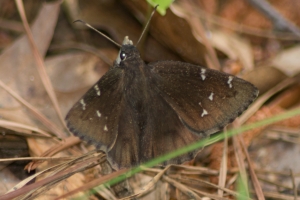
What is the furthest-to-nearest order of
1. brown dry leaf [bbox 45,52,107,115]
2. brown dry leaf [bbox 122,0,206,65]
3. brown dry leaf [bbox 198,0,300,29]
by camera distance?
brown dry leaf [bbox 198,0,300,29] < brown dry leaf [bbox 45,52,107,115] < brown dry leaf [bbox 122,0,206,65]

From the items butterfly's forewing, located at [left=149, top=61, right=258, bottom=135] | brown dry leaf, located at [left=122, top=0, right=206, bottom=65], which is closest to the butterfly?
butterfly's forewing, located at [left=149, top=61, right=258, bottom=135]

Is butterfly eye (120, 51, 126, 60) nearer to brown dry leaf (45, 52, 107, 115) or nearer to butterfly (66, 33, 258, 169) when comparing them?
butterfly (66, 33, 258, 169)

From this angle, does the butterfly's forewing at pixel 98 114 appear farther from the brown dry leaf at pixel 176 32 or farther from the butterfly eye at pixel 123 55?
the brown dry leaf at pixel 176 32

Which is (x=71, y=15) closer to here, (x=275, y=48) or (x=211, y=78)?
(x=211, y=78)

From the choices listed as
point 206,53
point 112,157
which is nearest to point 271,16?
point 206,53

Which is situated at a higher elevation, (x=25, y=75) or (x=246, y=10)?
(x=246, y=10)

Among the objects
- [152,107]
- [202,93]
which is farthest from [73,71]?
[202,93]

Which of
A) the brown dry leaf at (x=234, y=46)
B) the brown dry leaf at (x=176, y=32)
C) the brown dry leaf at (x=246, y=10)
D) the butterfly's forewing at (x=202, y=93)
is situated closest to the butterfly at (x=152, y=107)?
the butterfly's forewing at (x=202, y=93)

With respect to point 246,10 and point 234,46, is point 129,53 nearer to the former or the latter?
point 234,46
